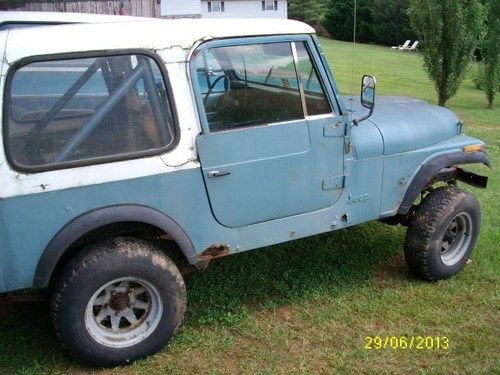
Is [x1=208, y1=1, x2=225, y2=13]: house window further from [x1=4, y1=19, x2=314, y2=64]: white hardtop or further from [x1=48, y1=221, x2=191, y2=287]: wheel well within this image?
[x1=48, y1=221, x2=191, y2=287]: wheel well

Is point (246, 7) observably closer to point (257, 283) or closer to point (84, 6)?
point (84, 6)

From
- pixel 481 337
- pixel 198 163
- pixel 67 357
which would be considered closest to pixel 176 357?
pixel 67 357

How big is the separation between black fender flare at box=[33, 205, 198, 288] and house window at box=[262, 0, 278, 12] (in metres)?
47.9

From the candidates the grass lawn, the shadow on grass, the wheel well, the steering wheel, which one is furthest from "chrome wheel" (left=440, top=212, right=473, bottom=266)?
the wheel well

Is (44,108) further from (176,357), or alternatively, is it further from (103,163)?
(176,357)

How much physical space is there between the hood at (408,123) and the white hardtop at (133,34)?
102 centimetres

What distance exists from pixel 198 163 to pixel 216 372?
125cm

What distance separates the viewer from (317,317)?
4.10 metres

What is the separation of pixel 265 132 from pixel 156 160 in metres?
0.73

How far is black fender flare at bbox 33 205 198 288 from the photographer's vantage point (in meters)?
3.08

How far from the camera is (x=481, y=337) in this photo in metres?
3.89

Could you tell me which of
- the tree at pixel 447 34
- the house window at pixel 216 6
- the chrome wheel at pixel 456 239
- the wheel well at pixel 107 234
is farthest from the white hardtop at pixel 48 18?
the house window at pixel 216 6

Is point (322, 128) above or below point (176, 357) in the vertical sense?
above

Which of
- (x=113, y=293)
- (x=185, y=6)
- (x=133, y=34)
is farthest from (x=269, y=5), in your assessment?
(x=113, y=293)
